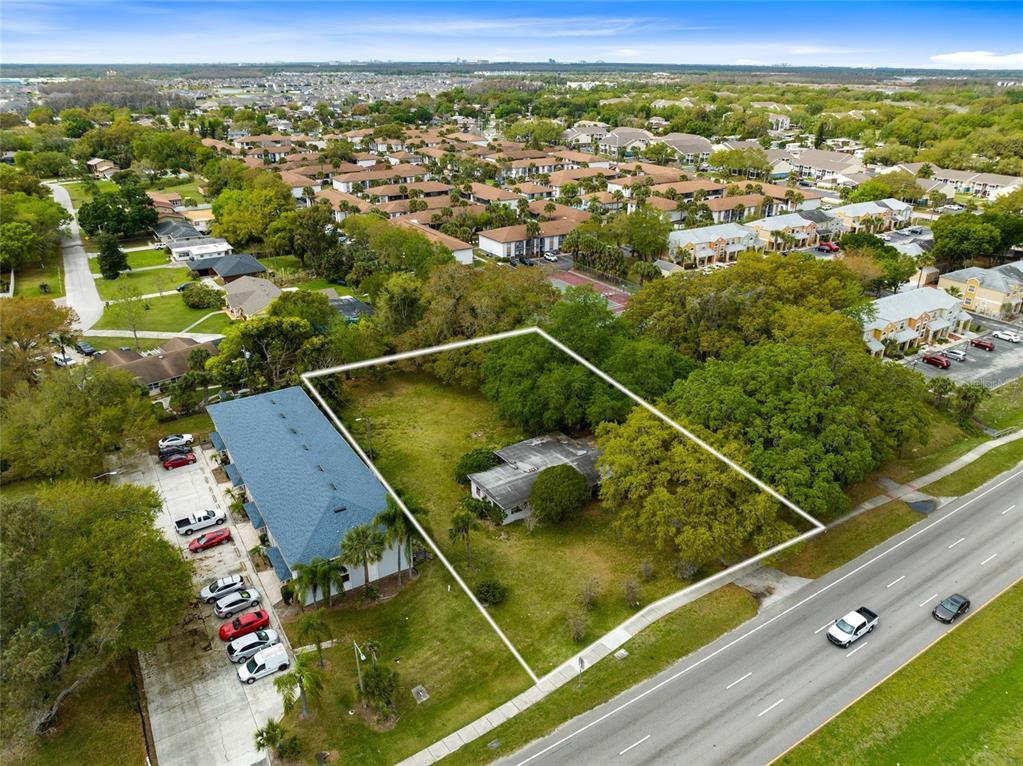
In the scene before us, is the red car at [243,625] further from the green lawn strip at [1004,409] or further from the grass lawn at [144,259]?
the grass lawn at [144,259]

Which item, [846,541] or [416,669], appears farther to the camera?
[846,541]

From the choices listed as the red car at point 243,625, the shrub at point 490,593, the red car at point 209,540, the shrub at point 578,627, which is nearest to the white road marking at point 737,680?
the shrub at point 578,627

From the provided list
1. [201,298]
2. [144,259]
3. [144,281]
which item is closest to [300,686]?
[201,298]

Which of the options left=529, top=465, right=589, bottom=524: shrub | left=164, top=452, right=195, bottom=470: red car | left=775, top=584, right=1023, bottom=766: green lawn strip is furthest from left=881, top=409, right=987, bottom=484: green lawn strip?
left=164, top=452, right=195, bottom=470: red car

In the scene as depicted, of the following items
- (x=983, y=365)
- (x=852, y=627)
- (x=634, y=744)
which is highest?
(x=983, y=365)

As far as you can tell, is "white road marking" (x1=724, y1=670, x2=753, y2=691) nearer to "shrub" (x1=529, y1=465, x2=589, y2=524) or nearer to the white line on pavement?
the white line on pavement

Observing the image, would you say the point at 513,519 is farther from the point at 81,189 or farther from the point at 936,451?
the point at 81,189
